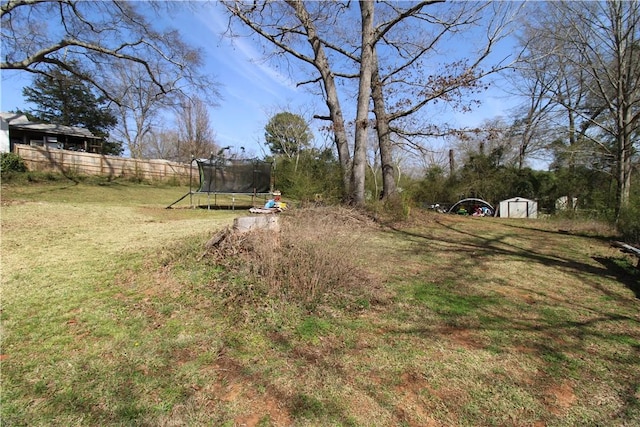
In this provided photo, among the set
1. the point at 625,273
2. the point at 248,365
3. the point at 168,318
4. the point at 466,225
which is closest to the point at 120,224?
the point at 168,318

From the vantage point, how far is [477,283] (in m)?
3.86

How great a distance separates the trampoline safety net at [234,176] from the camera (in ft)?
34.8

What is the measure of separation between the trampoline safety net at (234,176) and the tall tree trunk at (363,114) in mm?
4305

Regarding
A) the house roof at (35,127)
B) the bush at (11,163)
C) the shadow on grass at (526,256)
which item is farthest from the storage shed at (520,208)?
the house roof at (35,127)

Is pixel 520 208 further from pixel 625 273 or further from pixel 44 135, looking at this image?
pixel 44 135

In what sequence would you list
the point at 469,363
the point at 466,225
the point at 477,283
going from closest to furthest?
the point at 469,363 < the point at 477,283 < the point at 466,225

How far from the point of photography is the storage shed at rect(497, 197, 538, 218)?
15.2 m

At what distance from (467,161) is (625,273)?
1503 centimetres

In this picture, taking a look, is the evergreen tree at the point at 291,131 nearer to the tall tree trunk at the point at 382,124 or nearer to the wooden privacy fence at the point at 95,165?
the wooden privacy fence at the point at 95,165

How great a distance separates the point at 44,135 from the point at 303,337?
31582 millimetres

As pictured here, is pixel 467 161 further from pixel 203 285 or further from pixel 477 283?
pixel 203 285

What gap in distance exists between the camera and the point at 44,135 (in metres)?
25.2

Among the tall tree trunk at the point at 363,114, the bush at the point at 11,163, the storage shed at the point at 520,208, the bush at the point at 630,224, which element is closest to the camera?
the bush at the point at 630,224

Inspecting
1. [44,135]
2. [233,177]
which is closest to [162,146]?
[44,135]
